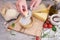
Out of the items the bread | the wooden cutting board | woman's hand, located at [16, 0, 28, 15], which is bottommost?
the wooden cutting board

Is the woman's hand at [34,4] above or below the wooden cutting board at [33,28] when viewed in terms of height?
above

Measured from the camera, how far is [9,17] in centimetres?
95

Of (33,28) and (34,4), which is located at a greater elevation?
(34,4)

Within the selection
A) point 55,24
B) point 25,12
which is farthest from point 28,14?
point 55,24

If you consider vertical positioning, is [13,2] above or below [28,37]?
above

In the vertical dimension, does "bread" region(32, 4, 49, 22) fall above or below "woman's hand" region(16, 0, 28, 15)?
below

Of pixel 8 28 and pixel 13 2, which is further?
pixel 13 2

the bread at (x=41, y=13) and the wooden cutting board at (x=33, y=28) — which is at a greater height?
the bread at (x=41, y=13)

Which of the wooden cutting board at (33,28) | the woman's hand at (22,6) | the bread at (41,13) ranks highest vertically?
the woman's hand at (22,6)

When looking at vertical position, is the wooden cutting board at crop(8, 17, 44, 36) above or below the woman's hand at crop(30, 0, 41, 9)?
below

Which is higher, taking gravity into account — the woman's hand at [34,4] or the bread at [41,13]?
the woman's hand at [34,4]

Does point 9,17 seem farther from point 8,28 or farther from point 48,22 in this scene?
point 48,22

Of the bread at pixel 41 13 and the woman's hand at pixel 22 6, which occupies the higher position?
the woman's hand at pixel 22 6

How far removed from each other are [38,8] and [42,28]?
0.35 ft
